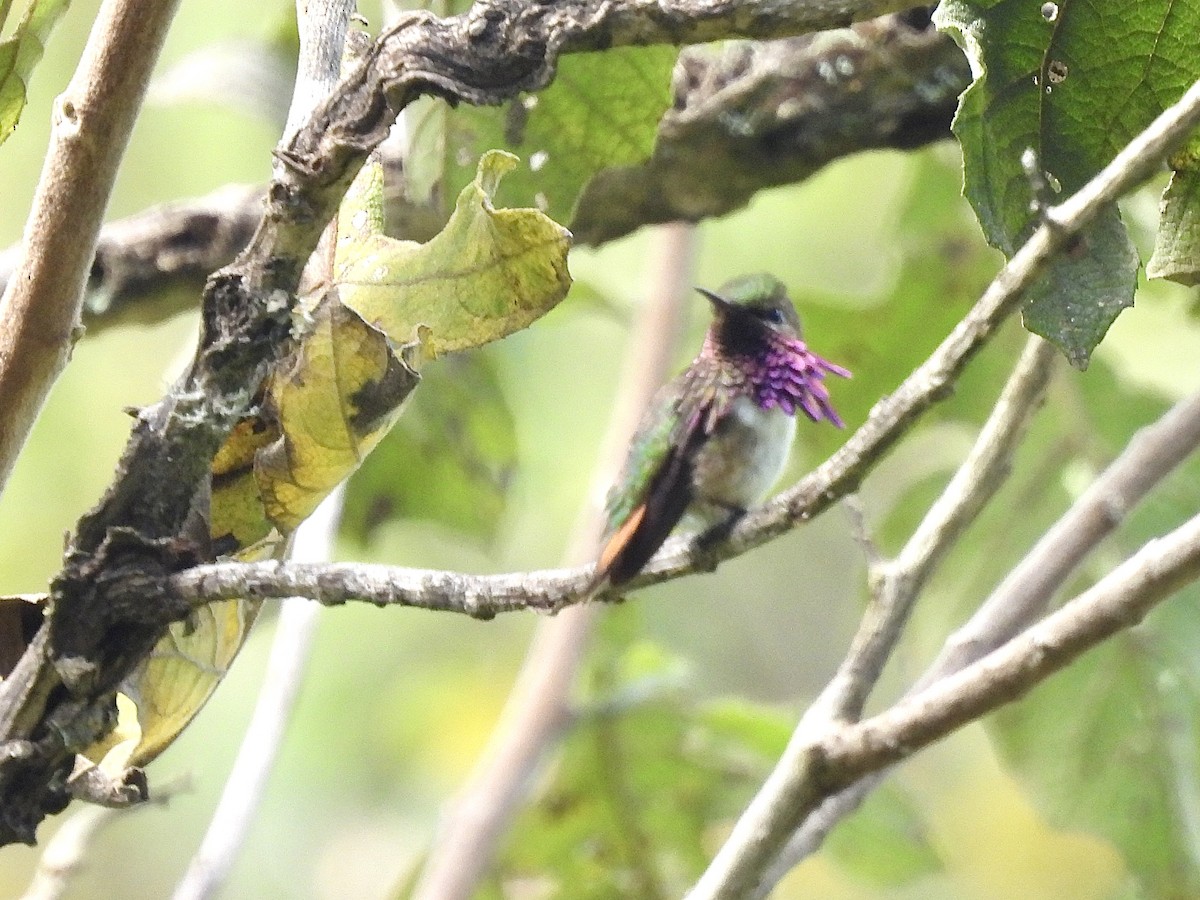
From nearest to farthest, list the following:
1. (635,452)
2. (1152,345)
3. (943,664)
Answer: (943,664), (635,452), (1152,345)

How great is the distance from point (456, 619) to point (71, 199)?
4615 millimetres

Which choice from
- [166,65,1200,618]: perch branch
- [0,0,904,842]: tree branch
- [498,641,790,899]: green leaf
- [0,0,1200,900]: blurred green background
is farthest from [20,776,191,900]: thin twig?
[0,0,1200,900]: blurred green background

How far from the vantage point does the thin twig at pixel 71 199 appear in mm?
1029

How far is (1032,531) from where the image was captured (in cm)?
260

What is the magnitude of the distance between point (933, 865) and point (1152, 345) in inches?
89.2

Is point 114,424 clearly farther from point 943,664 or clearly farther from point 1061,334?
point 1061,334

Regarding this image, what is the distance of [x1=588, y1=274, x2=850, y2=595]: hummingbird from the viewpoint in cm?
163

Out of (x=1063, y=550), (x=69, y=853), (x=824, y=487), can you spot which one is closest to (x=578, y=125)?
(x=824, y=487)

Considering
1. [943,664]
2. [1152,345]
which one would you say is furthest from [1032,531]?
[1152,345]

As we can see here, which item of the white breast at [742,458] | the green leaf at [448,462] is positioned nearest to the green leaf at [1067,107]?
the white breast at [742,458]

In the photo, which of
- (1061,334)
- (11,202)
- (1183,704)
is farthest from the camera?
(11,202)

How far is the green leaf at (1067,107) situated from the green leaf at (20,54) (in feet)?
2.42

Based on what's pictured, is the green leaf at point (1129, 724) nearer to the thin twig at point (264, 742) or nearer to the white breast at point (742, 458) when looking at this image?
the white breast at point (742, 458)

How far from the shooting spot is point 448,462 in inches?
101
